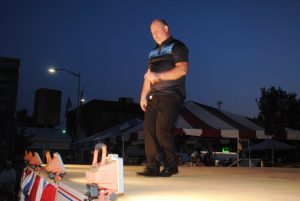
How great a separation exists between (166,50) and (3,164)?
941 cm

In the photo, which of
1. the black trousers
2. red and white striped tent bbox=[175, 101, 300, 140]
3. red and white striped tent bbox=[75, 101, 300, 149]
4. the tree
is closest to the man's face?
the black trousers

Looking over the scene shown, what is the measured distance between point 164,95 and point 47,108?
12081 millimetres

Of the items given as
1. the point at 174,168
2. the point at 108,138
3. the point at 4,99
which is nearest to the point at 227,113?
the point at 108,138

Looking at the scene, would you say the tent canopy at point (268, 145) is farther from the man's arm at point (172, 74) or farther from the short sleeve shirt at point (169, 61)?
the man's arm at point (172, 74)

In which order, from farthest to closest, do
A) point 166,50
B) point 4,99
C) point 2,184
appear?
point 4,99 → point 2,184 → point 166,50

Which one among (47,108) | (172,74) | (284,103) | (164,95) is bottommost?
(164,95)

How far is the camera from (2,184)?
1102 centimetres

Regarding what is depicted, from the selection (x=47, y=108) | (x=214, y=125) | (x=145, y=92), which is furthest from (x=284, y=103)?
(x=145, y=92)

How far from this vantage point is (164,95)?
4.04 meters

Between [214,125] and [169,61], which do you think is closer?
[169,61]

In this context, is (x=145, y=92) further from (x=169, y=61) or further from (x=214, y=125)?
(x=214, y=125)

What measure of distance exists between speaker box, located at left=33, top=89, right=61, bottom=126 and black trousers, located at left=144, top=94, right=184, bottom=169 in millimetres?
11417

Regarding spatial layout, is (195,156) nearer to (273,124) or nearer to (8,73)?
(273,124)

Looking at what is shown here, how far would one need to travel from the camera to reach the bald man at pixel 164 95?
393 centimetres
